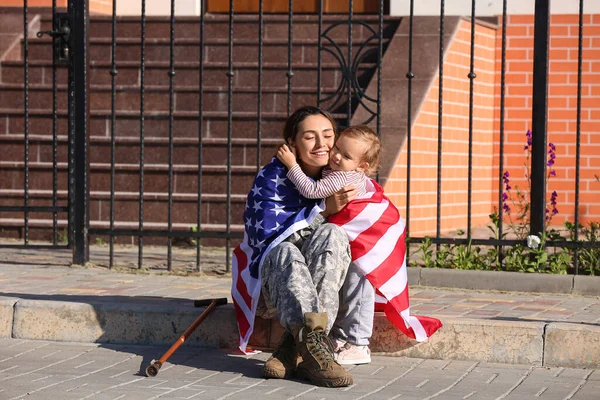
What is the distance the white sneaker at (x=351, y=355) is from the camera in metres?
5.03

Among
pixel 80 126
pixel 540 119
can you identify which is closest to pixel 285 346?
pixel 540 119

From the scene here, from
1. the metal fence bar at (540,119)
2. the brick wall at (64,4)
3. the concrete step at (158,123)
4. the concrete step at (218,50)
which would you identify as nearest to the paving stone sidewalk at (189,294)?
the metal fence bar at (540,119)

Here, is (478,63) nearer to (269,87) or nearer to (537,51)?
(269,87)

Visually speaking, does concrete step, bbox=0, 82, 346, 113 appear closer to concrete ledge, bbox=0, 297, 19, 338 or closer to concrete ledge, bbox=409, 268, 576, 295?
concrete ledge, bbox=409, 268, 576, 295

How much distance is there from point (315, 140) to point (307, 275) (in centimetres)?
68

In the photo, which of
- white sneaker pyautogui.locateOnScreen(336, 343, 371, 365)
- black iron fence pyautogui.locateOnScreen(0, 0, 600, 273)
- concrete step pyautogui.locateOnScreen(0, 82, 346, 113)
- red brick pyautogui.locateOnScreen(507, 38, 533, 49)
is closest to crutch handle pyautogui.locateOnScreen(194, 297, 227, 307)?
white sneaker pyautogui.locateOnScreen(336, 343, 371, 365)

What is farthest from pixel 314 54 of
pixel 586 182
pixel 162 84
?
pixel 586 182

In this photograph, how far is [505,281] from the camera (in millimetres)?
6477

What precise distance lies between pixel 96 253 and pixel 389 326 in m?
3.04

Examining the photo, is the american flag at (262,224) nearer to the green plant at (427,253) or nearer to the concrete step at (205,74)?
the green plant at (427,253)

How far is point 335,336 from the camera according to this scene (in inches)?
200

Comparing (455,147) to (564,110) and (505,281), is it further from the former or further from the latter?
(505,281)

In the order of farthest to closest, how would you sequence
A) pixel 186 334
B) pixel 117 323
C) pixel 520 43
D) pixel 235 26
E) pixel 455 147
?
pixel 235 26 < pixel 520 43 < pixel 455 147 < pixel 117 323 < pixel 186 334

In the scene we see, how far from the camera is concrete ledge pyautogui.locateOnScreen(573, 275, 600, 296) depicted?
6.31 metres
